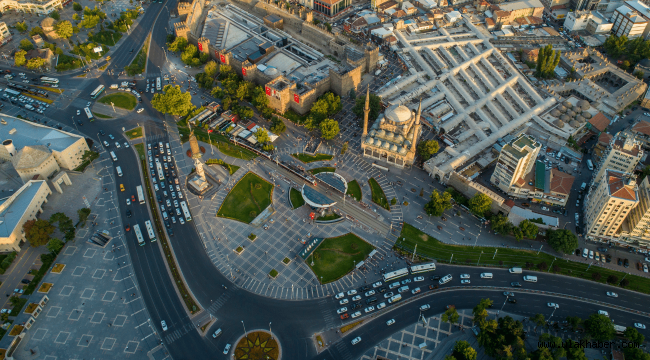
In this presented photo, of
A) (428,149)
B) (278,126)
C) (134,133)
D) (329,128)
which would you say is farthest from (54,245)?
(428,149)

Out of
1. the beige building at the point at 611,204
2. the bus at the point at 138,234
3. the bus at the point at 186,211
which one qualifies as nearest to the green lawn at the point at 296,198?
the bus at the point at 186,211

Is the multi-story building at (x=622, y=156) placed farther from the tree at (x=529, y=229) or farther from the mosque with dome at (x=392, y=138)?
the mosque with dome at (x=392, y=138)

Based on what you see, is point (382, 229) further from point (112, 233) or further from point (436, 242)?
point (112, 233)

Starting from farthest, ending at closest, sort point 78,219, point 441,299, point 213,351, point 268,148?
point 268,148
point 78,219
point 441,299
point 213,351

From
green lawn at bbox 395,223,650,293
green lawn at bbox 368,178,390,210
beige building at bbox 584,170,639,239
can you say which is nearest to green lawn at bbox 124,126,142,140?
green lawn at bbox 368,178,390,210

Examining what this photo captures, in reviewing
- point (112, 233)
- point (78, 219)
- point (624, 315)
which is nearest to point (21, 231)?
point (78, 219)
